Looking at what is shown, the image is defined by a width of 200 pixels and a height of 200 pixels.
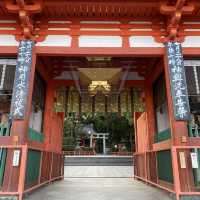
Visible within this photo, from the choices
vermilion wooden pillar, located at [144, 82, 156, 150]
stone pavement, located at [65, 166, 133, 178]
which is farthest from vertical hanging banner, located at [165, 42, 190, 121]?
stone pavement, located at [65, 166, 133, 178]

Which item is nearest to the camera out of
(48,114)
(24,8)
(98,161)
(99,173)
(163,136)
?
(24,8)

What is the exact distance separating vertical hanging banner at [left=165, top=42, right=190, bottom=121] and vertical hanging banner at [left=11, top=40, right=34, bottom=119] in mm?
3680

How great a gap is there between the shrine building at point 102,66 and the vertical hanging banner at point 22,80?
0.08 feet

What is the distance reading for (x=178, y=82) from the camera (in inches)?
218

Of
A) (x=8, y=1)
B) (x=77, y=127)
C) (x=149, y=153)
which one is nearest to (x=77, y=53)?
(x=8, y=1)

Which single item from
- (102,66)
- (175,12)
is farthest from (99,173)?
(175,12)

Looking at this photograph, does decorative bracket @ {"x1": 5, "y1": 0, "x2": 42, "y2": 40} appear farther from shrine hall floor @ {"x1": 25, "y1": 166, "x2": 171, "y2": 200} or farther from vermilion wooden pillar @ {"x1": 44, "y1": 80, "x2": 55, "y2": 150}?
shrine hall floor @ {"x1": 25, "y1": 166, "x2": 171, "y2": 200}

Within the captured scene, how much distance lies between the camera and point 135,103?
8.59 meters

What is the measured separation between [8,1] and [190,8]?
4.65 meters

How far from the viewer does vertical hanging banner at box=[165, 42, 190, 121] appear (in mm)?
5336

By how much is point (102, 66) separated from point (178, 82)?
339cm

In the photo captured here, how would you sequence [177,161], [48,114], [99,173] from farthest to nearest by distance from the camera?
[99,173]
[48,114]
[177,161]

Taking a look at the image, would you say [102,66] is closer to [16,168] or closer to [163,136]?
[163,136]

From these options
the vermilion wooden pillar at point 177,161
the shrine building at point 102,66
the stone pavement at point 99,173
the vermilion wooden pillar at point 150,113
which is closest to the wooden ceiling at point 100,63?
the shrine building at point 102,66
